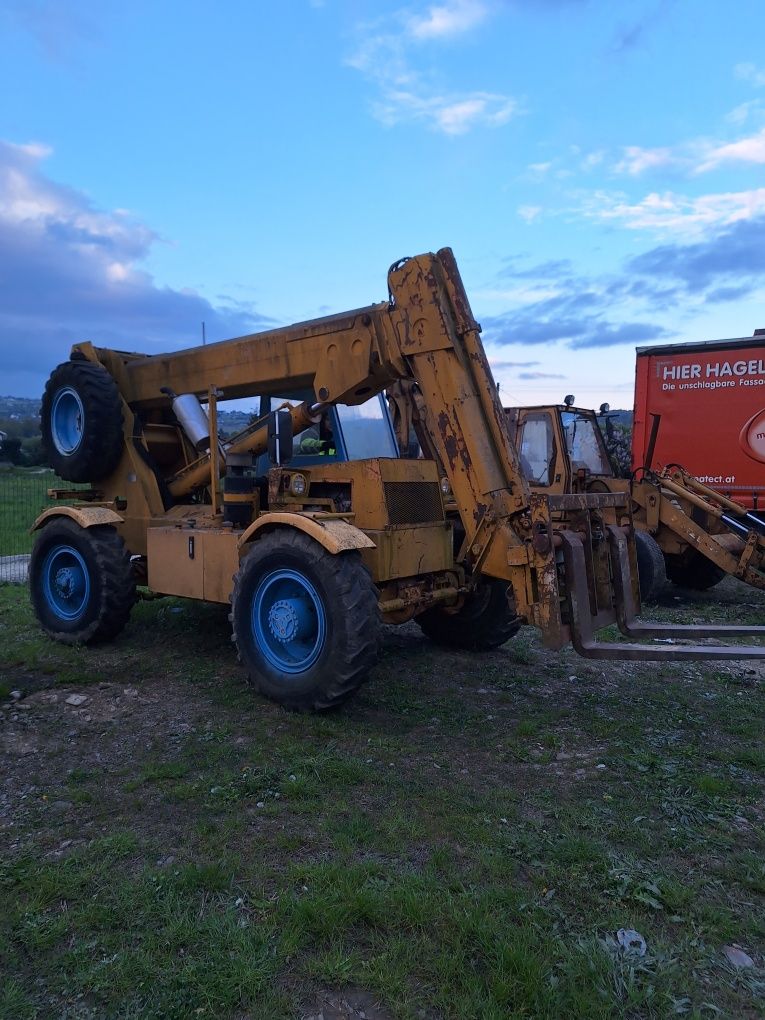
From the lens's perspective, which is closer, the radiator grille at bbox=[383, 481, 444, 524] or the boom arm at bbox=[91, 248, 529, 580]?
the boom arm at bbox=[91, 248, 529, 580]

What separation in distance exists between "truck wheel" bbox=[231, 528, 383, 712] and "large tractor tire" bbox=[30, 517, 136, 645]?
202cm

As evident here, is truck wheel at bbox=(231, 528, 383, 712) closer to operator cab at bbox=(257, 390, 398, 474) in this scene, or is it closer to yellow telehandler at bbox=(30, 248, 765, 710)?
yellow telehandler at bbox=(30, 248, 765, 710)

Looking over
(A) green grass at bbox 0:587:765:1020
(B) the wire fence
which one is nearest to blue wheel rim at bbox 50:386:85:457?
(A) green grass at bbox 0:587:765:1020

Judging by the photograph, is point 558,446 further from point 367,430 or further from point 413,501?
point 413,501

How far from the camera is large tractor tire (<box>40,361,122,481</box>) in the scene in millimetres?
7484

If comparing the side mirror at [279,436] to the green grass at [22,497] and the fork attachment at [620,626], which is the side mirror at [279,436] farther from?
the green grass at [22,497]

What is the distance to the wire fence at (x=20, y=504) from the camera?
50.3 feet

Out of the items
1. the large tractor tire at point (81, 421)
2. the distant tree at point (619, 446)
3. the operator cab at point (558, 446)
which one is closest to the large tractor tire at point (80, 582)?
the large tractor tire at point (81, 421)

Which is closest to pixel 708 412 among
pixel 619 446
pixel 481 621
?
pixel 619 446

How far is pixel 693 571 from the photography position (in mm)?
10938

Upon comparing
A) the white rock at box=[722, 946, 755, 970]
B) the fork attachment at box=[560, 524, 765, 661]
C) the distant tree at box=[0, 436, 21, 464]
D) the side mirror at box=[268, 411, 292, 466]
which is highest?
the distant tree at box=[0, 436, 21, 464]

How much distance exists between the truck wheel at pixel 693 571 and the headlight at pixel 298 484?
636 centimetres

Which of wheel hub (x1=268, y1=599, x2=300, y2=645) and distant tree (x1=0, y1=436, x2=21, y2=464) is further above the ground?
distant tree (x1=0, y1=436, x2=21, y2=464)

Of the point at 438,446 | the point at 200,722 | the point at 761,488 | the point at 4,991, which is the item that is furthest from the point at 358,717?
the point at 761,488
